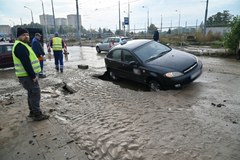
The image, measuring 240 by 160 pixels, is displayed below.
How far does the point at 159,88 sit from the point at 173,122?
2.26 m

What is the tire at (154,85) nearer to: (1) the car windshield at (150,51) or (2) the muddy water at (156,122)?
(2) the muddy water at (156,122)

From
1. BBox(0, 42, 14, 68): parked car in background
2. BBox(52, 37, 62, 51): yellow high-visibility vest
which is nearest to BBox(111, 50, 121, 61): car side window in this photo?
BBox(52, 37, 62, 51): yellow high-visibility vest

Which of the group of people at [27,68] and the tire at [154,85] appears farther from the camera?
the tire at [154,85]

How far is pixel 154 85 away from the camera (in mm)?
5949

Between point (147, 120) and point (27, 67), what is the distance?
2666 mm

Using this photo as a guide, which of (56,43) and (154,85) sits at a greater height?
(56,43)

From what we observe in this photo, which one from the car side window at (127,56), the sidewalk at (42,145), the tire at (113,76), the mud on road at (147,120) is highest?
the car side window at (127,56)

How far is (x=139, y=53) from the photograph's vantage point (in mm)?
6461

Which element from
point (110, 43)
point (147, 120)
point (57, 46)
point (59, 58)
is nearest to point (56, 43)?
point (57, 46)

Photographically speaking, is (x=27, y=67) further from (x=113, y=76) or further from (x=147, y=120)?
(x=113, y=76)

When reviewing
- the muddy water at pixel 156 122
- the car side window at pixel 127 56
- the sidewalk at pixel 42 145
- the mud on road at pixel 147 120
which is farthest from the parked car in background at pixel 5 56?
the sidewalk at pixel 42 145

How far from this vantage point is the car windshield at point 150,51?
6.33 metres

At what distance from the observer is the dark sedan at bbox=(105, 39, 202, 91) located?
555 centimetres

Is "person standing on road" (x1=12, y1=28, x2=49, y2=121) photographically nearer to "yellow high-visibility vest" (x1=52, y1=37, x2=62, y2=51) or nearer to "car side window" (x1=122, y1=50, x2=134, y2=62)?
"car side window" (x1=122, y1=50, x2=134, y2=62)
